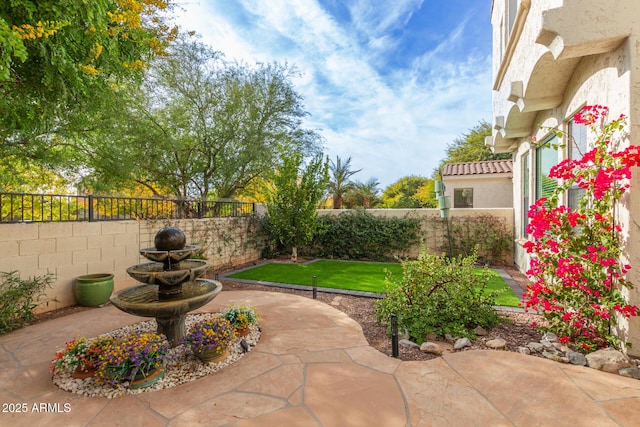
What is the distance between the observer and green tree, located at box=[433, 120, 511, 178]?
81.8 feet

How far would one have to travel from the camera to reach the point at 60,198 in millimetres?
5961

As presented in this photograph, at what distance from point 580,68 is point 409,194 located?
2233cm

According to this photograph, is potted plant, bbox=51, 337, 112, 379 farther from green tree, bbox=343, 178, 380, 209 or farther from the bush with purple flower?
green tree, bbox=343, 178, 380, 209

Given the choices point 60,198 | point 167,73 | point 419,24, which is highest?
point 419,24

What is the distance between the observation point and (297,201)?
1058 cm

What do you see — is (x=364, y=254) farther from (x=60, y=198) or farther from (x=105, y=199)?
(x=60, y=198)

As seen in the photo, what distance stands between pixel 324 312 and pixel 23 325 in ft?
16.0

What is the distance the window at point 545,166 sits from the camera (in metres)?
5.99

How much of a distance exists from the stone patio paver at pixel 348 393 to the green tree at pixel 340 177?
1854 cm

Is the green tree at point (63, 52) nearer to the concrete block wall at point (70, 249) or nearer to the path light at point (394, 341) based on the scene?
the concrete block wall at point (70, 249)

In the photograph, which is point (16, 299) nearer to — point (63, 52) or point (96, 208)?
point (96, 208)

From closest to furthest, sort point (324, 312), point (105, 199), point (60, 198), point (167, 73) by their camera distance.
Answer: point (324, 312), point (60, 198), point (105, 199), point (167, 73)

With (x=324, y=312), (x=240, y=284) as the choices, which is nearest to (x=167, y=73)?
(x=240, y=284)

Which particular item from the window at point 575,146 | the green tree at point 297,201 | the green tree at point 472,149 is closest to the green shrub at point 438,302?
the window at point 575,146
